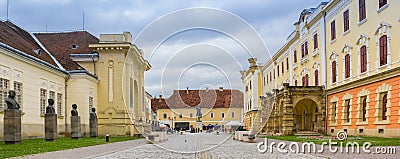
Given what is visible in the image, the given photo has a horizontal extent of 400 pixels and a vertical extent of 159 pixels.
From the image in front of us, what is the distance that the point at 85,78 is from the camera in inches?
1737

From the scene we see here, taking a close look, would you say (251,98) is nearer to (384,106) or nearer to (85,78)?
(384,106)

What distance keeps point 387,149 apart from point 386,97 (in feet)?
38.7

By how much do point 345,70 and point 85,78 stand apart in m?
21.7

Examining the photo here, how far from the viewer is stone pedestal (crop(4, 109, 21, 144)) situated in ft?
80.8

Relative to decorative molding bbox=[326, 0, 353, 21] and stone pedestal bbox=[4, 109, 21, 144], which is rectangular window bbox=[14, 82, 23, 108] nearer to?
stone pedestal bbox=[4, 109, 21, 144]

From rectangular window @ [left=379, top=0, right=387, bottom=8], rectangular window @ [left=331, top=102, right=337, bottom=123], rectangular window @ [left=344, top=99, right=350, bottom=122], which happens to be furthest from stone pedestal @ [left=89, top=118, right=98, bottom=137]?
rectangular window @ [left=379, top=0, right=387, bottom=8]

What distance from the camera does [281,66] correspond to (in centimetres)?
6316

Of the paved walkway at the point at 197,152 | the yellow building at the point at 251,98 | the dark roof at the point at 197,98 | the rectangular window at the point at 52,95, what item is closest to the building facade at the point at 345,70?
the yellow building at the point at 251,98

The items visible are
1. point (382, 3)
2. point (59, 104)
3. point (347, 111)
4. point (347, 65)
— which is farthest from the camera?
point (59, 104)

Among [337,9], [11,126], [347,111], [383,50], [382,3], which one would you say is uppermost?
[337,9]

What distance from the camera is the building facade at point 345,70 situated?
28594 mm

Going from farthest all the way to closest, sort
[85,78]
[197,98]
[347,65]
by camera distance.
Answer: [85,78]
[347,65]
[197,98]

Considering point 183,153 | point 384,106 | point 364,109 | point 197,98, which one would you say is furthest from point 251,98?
point 197,98

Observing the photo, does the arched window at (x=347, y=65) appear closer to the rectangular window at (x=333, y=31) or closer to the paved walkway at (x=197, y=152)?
the rectangular window at (x=333, y=31)
